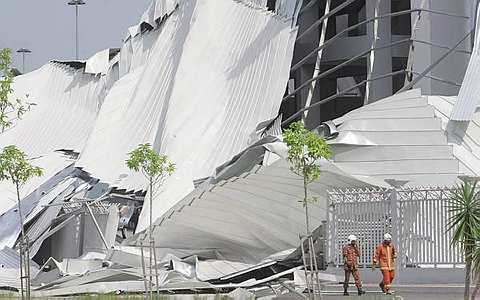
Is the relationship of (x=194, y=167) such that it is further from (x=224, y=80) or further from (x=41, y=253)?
(x=41, y=253)

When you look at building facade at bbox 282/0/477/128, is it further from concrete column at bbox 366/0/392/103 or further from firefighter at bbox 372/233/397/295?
firefighter at bbox 372/233/397/295

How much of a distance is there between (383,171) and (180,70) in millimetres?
12238

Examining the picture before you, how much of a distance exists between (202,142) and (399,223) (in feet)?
38.5

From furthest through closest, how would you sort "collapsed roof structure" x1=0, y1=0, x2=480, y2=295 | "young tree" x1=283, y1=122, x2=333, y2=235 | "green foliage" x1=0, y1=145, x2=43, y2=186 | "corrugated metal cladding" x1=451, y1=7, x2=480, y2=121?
1. "corrugated metal cladding" x1=451, y1=7, x2=480, y2=121
2. "collapsed roof structure" x1=0, y1=0, x2=480, y2=295
3. "green foliage" x1=0, y1=145, x2=43, y2=186
4. "young tree" x1=283, y1=122, x2=333, y2=235

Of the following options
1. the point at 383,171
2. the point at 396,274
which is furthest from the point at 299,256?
the point at 396,274

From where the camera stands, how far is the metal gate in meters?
21.9

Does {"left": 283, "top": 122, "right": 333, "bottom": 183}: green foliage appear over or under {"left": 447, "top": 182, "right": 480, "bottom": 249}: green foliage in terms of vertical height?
over

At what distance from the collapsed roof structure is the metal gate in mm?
1257

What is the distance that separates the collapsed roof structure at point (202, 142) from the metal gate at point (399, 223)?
126 cm

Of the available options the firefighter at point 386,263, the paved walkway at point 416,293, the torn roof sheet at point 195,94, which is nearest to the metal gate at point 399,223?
the paved walkway at point 416,293

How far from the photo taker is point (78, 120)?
43.6m

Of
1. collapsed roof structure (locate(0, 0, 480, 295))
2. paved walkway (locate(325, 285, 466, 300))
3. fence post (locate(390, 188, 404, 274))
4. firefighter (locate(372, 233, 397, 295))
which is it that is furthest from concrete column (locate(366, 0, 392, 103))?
firefighter (locate(372, 233, 397, 295))

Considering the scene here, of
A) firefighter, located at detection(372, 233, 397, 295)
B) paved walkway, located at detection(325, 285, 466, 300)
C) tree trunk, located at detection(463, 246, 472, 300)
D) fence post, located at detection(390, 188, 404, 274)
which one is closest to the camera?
tree trunk, located at detection(463, 246, 472, 300)

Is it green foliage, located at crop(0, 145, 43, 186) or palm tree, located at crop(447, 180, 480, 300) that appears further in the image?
green foliage, located at crop(0, 145, 43, 186)
